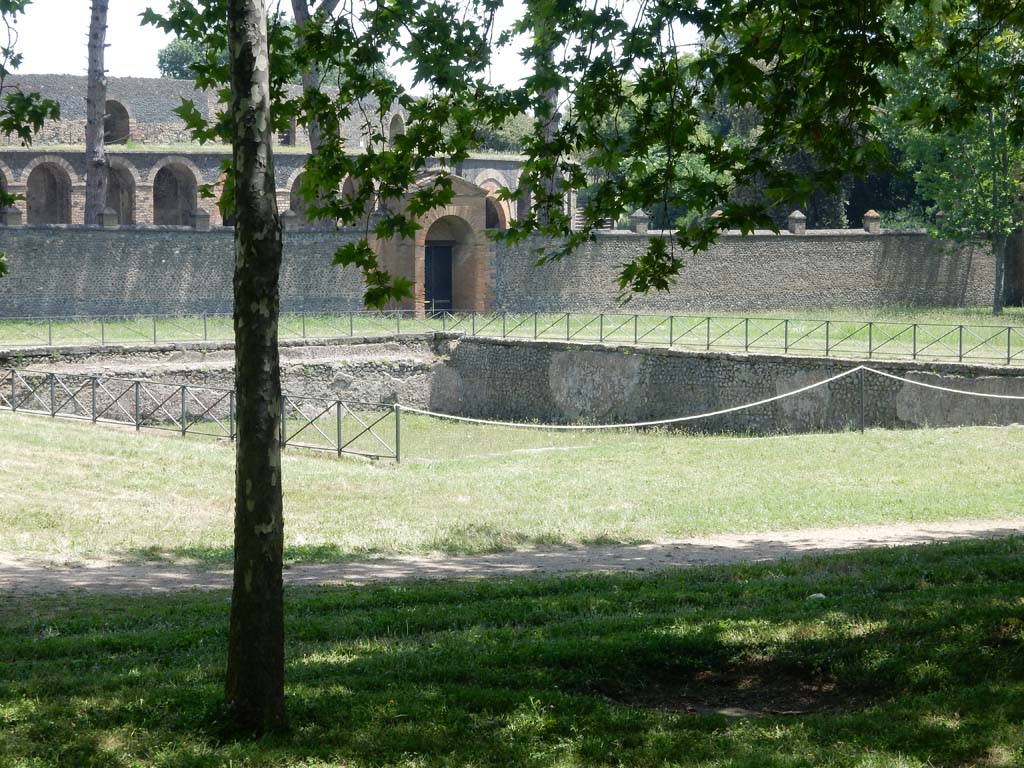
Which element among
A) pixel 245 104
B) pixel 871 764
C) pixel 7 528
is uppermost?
pixel 245 104

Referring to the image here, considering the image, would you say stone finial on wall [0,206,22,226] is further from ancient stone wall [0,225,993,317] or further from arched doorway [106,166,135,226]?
arched doorway [106,166,135,226]

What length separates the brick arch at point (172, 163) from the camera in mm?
47094

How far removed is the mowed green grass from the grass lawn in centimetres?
376

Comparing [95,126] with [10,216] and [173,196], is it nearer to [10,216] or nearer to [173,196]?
[10,216]

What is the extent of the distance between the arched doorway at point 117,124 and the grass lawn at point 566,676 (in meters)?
44.5

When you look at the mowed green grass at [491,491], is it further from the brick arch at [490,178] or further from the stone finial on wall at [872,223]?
the brick arch at [490,178]

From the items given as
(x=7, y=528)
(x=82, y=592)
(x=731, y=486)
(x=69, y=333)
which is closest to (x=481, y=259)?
(x=69, y=333)

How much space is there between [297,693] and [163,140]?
4834 cm

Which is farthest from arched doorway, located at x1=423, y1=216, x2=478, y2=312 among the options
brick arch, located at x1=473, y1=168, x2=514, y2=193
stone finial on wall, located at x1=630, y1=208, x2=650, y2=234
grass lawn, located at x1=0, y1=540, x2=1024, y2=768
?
grass lawn, located at x1=0, y1=540, x2=1024, y2=768

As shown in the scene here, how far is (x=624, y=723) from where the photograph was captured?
17.1 ft

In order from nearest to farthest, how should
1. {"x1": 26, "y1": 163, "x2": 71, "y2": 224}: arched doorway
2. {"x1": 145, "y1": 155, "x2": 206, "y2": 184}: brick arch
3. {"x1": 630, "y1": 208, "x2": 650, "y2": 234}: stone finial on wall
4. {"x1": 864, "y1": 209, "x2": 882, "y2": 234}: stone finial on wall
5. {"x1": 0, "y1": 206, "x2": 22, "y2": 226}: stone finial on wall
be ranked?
1. {"x1": 0, "y1": 206, "x2": 22, "y2": 226}: stone finial on wall
2. {"x1": 630, "y1": 208, "x2": 650, "y2": 234}: stone finial on wall
3. {"x1": 864, "y1": 209, "x2": 882, "y2": 234}: stone finial on wall
4. {"x1": 145, "y1": 155, "x2": 206, "y2": 184}: brick arch
5. {"x1": 26, "y1": 163, "x2": 71, "y2": 224}: arched doorway

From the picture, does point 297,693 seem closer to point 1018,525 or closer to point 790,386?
point 1018,525

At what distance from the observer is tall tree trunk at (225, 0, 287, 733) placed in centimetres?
482

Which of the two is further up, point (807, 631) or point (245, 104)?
point (245, 104)
